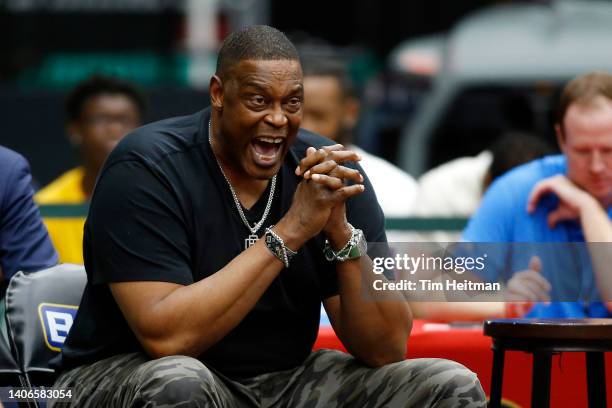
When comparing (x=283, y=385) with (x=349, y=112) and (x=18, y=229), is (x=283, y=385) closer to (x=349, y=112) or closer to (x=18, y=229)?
(x=18, y=229)

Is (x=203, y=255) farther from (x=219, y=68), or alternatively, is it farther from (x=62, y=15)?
(x=62, y=15)

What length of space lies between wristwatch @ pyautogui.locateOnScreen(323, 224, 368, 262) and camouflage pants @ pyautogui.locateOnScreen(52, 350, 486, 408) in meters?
0.36

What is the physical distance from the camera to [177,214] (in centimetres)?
484

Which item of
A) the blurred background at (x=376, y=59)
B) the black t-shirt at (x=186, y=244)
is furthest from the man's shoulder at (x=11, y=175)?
the blurred background at (x=376, y=59)

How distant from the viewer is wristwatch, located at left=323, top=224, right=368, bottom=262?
4.87 meters

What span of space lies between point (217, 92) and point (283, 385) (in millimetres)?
926

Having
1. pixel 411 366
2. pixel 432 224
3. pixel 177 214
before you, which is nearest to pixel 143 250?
pixel 177 214

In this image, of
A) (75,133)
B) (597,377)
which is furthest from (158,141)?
(75,133)

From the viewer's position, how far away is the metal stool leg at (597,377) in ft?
17.0

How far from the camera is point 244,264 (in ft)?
15.4

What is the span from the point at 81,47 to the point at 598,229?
8.92m

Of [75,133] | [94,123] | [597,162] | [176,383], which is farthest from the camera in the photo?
[75,133]

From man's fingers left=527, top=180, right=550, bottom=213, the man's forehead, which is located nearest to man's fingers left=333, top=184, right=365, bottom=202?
the man's forehead

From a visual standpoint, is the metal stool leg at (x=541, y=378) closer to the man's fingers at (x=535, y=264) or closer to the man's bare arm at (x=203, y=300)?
the man's fingers at (x=535, y=264)
